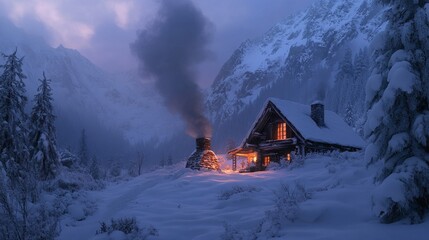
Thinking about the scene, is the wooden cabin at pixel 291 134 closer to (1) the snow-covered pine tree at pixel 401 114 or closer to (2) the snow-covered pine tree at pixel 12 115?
(2) the snow-covered pine tree at pixel 12 115

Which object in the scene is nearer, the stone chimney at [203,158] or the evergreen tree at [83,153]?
the stone chimney at [203,158]

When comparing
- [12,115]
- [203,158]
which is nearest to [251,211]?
[12,115]

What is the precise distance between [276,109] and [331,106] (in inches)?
5288

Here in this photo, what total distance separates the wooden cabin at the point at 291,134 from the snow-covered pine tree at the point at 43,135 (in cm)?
1569

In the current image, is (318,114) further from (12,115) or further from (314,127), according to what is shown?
(12,115)

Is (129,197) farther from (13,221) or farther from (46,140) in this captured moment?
(46,140)

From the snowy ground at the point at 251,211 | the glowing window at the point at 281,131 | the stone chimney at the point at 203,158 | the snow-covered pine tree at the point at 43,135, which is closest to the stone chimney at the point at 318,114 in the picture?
the glowing window at the point at 281,131

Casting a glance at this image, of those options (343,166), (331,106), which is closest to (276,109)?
(343,166)

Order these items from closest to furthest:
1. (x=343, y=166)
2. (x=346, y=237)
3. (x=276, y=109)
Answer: (x=346, y=237)
(x=343, y=166)
(x=276, y=109)

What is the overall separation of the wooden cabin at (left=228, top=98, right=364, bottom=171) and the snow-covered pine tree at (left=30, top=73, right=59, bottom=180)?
51.5 ft

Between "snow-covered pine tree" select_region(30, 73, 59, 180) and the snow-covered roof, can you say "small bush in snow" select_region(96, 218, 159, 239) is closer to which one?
the snow-covered roof

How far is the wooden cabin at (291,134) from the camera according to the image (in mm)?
31875

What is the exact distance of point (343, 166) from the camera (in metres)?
18.5

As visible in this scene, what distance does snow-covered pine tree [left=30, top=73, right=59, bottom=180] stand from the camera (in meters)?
33.5
